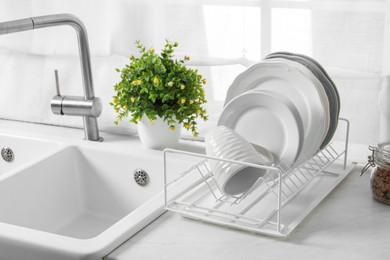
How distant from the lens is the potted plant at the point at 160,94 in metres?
1.68

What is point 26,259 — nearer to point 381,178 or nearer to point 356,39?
point 381,178

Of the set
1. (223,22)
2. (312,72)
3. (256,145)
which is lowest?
(256,145)

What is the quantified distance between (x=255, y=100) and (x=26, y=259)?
23.7 inches

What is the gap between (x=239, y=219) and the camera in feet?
4.42

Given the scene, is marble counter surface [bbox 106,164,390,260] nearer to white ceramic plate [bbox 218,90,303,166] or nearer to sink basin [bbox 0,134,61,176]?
white ceramic plate [bbox 218,90,303,166]

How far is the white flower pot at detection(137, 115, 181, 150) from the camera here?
5.66 ft

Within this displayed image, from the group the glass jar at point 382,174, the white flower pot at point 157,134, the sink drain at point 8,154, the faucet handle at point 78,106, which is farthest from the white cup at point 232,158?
the sink drain at point 8,154

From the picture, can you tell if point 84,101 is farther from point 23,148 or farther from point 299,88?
point 299,88

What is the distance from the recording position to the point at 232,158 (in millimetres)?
1307

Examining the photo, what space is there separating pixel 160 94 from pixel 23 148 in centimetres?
52

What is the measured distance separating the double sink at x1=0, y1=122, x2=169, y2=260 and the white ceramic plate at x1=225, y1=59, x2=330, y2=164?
13.7 inches

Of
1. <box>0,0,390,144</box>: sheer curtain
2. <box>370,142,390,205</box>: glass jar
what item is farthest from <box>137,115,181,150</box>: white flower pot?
<box>370,142,390,205</box>: glass jar

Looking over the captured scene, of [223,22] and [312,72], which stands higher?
[223,22]

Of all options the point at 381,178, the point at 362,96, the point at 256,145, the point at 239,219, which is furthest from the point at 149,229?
the point at 362,96
